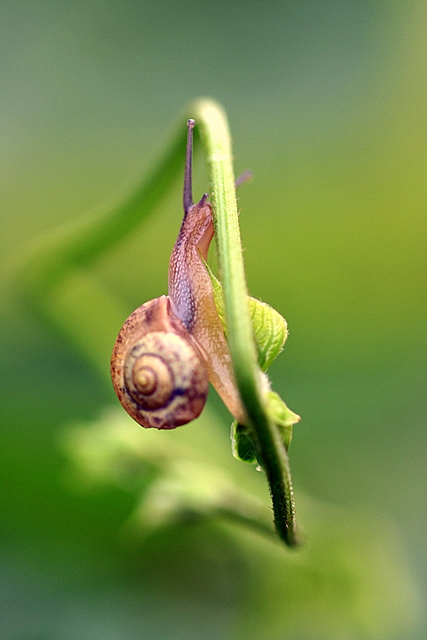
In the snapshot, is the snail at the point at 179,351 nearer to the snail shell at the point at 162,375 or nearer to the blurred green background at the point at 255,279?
the snail shell at the point at 162,375

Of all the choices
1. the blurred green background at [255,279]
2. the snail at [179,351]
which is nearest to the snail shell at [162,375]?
the snail at [179,351]

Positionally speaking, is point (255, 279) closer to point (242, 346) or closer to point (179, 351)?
point (179, 351)

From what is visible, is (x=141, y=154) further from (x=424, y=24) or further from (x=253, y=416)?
(x=253, y=416)

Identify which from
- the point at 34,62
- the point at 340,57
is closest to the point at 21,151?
the point at 34,62

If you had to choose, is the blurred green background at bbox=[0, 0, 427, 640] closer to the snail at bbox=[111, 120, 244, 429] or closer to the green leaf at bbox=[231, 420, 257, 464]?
the snail at bbox=[111, 120, 244, 429]

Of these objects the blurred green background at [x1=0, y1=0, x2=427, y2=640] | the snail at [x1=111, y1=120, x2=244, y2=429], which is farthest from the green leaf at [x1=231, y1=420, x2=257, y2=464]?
the blurred green background at [x1=0, y1=0, x2=427, y2=640]
